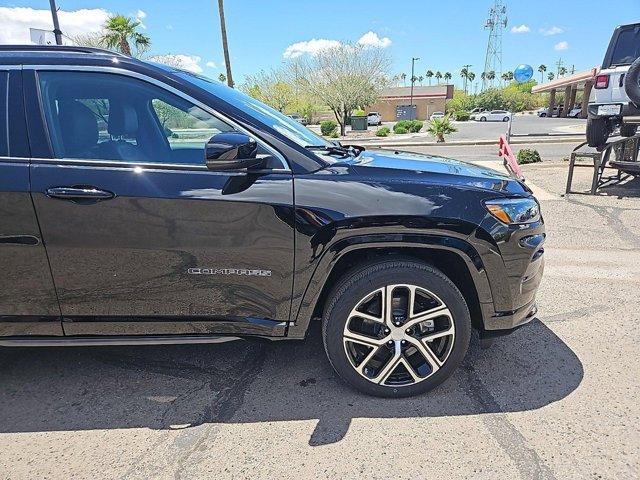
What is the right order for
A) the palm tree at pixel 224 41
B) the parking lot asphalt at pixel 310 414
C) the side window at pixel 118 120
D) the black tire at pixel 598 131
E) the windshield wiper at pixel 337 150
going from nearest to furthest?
the parking lot asphalt at pixel 310 414 → the side window at pixel 118 120 → the windshield wiper at pixel 337 150 → the black tire at pixel 598 131 → the palm tree at pixel 224 41

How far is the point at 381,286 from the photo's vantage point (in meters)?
2.47

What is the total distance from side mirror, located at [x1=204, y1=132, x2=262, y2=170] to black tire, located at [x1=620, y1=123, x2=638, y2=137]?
30.7 ft

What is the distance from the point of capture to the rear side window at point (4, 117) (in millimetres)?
2375

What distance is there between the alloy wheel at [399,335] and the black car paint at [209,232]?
0.85 ft

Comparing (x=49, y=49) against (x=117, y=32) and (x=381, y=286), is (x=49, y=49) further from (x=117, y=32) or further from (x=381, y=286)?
(x=117, y=32)

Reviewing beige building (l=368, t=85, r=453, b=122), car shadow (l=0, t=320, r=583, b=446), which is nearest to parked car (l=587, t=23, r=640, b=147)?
car shadow (l=0, t=320, r=583, b=446)

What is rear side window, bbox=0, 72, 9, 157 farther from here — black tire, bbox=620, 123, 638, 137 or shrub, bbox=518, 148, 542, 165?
shrub, bbox=518, 148, 542, 165

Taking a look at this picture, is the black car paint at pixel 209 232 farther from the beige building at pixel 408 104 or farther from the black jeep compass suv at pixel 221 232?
the beige building at pixel 408 104

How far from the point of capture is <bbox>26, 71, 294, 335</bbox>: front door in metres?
2.34

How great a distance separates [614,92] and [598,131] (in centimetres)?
72

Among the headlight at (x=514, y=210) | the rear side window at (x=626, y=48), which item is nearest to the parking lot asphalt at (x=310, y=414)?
the headlight at (x=514, y=210)

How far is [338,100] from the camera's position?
42375 mm

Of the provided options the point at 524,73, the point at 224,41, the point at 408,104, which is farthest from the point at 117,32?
the point at 408,104

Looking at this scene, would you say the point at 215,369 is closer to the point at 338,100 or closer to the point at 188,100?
the point at 188,100
